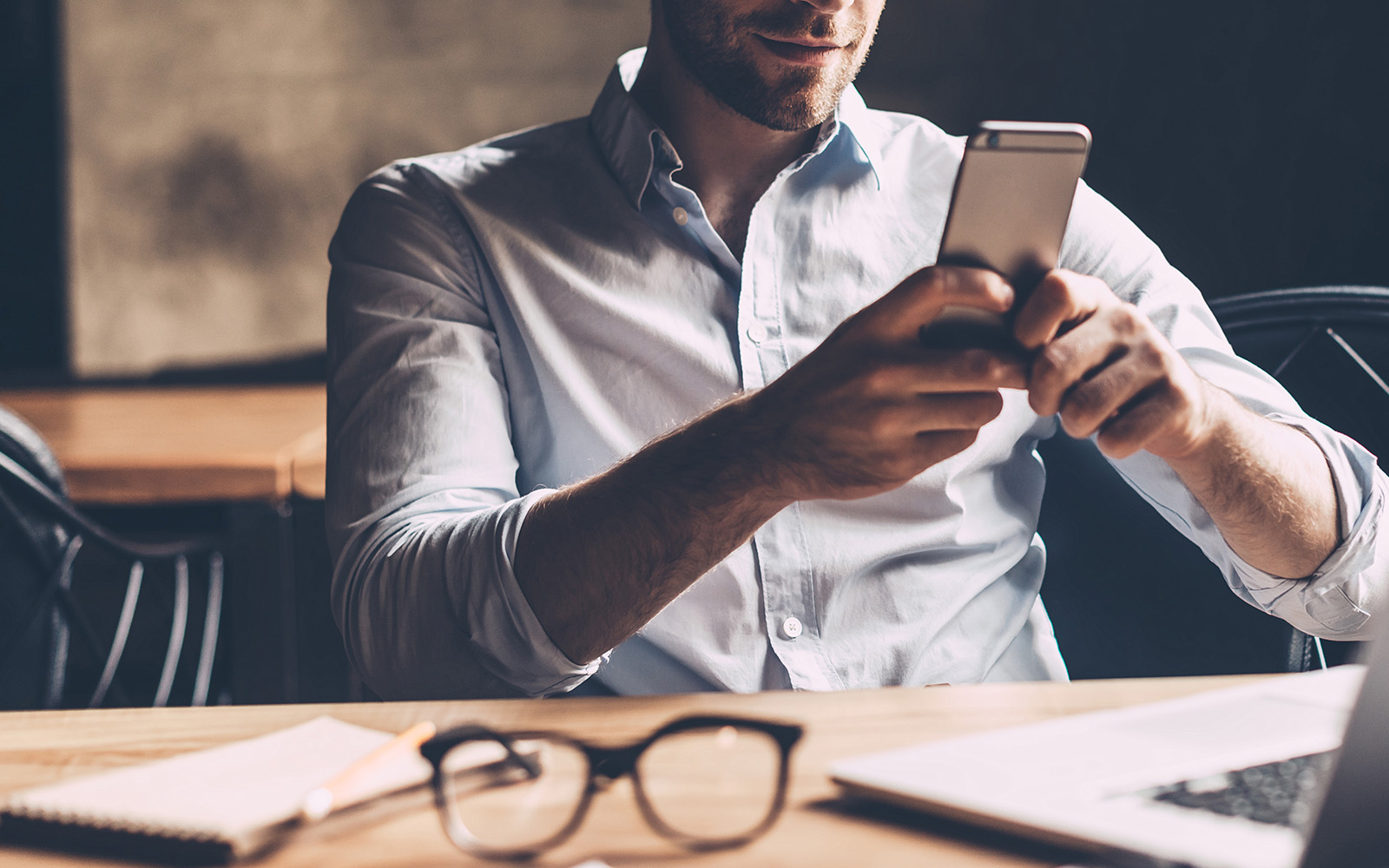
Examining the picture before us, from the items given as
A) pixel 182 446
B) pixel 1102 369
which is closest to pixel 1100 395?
pixel 1102 369

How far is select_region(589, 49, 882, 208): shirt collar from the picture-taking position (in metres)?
1.05

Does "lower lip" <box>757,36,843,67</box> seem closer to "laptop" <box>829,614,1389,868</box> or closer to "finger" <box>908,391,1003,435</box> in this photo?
"finger" <box>908,391,1003,435</box>

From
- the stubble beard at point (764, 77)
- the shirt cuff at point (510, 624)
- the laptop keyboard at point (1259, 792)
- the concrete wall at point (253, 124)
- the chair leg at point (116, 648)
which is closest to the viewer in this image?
the laptop keyboard at point (1259, 792)

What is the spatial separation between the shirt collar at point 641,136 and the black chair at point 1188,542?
0.36m

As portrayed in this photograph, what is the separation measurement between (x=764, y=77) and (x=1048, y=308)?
0.52 meters

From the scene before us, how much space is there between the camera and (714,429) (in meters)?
0.73

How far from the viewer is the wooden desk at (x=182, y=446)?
5.12 ft

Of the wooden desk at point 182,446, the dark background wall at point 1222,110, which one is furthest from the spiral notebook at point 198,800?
the dark background wall at point 1222,110

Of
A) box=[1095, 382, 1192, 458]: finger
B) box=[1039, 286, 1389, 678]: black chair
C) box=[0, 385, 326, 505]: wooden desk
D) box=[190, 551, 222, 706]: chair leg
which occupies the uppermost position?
box=[1095, 382, 1192, 458]: finger

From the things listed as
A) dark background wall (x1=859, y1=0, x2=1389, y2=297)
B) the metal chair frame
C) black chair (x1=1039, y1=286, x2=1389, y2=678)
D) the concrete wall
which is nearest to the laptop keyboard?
black chair (x1=1039, y1=286, x2=1389, y2=678)

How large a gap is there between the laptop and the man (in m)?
0.19

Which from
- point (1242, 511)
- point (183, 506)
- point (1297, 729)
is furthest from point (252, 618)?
point (1297, 729)

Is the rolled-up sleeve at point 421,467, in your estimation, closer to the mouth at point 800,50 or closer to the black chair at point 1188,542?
the mouth at point 800,50

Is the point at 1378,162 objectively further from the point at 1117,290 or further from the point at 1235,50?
the point at 1117,290
